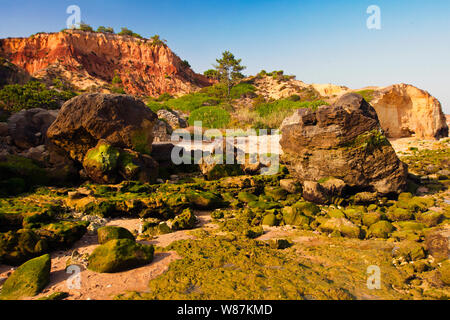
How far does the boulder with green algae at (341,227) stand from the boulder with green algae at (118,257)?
302 cm

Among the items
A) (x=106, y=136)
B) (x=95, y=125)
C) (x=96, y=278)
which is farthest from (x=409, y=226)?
(x=95, y=125)

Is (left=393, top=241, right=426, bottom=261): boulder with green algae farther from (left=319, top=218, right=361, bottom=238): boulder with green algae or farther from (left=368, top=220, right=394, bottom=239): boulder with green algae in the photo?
(left=319, top=218, right=361, bottom=238): boulder with green algae

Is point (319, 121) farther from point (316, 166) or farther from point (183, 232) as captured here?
→ point (183, 232)

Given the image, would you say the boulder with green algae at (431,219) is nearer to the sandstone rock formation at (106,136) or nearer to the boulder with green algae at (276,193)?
the boulder with green algae at (276,193)

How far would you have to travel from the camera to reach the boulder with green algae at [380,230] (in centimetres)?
432

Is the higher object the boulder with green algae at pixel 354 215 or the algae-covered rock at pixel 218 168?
the algae-covered rock at pixel 218 168

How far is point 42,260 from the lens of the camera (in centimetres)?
310

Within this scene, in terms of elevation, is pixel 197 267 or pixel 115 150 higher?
pixel 115 150

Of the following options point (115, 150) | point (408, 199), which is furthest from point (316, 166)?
point (115, 150)

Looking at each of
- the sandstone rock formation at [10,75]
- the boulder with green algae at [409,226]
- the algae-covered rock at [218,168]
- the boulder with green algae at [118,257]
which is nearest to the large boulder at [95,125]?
the algae-covered rock at [218,168]

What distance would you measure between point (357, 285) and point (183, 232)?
290cm

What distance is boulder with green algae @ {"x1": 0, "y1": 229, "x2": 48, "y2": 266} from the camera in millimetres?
3422

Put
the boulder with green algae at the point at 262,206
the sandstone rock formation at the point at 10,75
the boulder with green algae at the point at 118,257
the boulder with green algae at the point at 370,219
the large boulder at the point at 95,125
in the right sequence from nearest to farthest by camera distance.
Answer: the boulder with green algae at the point at 118,257
the boulder with green algae at the point at 370,219
the boulder with green algae at the point at 262,206
the large boulder at the point at 95,125
the sandstone rock formation at the point at 10,75

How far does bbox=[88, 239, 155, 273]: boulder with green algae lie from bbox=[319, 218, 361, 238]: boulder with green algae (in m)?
3.02
